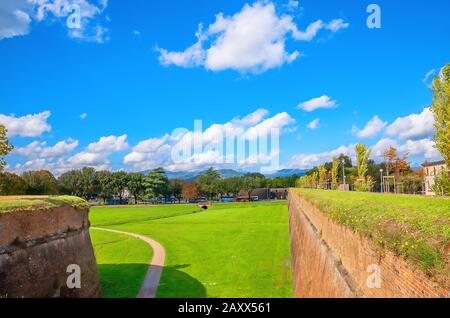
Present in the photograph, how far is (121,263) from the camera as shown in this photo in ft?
84.4

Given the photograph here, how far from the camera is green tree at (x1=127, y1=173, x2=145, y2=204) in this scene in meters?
117

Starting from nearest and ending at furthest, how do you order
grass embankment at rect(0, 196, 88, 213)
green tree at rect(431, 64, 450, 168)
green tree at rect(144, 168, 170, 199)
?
grass embankment at rect(0, 196, 88, 213)
green tree at rect(431, 64, 450, 168)
green tree at rect(144, 168, 170, 199)

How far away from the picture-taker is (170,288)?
1959cm

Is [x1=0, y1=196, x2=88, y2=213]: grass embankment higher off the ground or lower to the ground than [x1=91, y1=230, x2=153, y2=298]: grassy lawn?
higher

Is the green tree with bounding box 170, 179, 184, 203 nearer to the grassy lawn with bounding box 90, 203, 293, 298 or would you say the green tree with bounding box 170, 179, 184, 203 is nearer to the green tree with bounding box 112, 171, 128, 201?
the green tree with bounding box 112, 171, 128, 201

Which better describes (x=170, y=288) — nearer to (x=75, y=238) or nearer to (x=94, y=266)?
(x=94, y=266)

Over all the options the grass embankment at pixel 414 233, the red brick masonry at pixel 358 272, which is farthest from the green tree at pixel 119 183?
the grass embankment at pixel 414 233

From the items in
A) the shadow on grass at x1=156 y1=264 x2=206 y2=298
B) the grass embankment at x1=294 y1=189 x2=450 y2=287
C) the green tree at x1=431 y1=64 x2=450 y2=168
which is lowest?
the shadow on grass at x1=156 y1=264 x2=206 y2=298

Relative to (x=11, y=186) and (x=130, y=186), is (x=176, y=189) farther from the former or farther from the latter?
(x=11, y=186)

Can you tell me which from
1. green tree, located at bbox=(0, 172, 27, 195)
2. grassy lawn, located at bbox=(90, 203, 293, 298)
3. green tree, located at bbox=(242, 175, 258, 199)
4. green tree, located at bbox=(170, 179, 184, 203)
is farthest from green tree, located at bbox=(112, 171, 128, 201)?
grassy lawn, located at bbox=(90, 203, 293, 298)

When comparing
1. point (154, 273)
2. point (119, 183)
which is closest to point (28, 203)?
point (154, 273)

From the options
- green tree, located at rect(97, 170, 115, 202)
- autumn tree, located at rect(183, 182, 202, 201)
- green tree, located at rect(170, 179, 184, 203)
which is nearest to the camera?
green tree, located at rect(97, 170, 115, 202)

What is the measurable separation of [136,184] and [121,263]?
94.2 m
